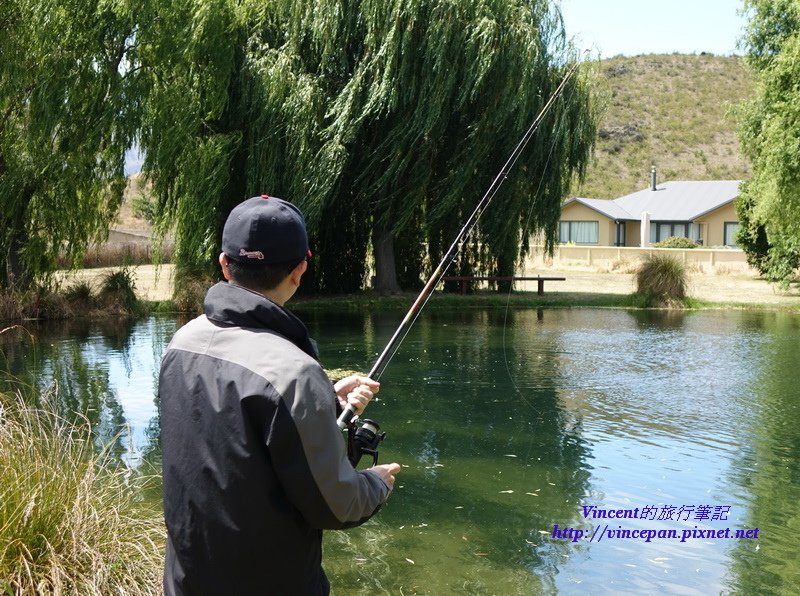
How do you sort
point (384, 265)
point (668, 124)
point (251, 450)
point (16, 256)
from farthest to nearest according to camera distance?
1. point (668, 124)
2. point (384, 265)
3. point (16, 256)
4. point (251, 450)

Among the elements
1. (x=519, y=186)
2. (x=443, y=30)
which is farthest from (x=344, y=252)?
(x=443, y=30)

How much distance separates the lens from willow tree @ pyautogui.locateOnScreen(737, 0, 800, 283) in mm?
21172

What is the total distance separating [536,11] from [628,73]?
77.5 m

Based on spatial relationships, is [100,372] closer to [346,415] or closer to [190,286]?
[190,286]

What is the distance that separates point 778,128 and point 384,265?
31.5ft

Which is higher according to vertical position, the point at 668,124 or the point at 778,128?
the point at 668,124

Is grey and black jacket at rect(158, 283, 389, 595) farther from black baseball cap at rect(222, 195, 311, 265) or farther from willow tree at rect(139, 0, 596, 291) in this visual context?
willow tree at rect(139, 0, 596, 291)

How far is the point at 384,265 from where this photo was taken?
2433 cm

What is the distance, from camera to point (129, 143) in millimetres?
19984

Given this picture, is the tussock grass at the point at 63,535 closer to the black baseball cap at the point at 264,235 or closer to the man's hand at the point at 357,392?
the man's hand at the point at 357,392

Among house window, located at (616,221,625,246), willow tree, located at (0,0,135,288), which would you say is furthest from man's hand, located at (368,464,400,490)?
house window, located at (616,221,625,246)

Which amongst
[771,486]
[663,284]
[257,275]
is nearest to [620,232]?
[663,284]

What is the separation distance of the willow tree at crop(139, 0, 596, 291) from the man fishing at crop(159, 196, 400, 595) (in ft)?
59.0

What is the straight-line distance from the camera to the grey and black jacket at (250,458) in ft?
7.84
